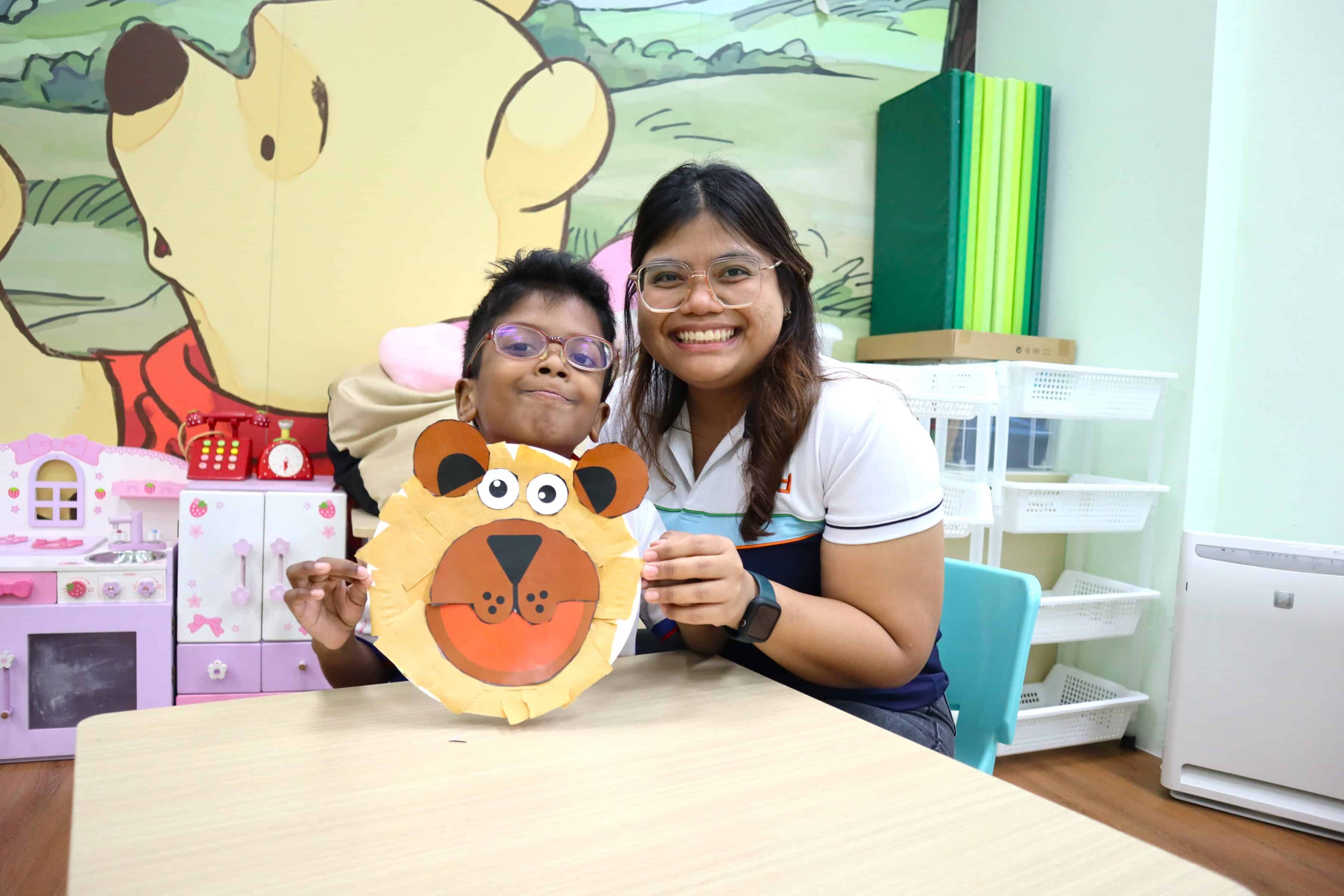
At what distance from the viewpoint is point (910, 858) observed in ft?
1.73

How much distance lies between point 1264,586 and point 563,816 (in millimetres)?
2122

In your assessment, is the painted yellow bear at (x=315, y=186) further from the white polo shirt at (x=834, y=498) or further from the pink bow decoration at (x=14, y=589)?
the white polo shirt at (x=834, y=498)

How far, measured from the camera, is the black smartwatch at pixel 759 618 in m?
0.85

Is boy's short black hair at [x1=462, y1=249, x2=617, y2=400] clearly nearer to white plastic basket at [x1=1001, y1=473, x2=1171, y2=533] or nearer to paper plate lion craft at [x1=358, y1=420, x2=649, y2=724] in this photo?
paper plate lion craft at [x1=358, y1=420, x2=649, y2=724]

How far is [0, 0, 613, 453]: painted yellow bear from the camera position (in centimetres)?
234

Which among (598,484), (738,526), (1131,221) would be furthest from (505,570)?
(1131,221)

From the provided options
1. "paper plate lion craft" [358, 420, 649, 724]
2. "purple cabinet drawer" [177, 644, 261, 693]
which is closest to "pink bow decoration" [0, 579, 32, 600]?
"purple cabinet drawer" [177, 644, 261, 693]

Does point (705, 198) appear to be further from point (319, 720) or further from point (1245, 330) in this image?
point (1245, 330)

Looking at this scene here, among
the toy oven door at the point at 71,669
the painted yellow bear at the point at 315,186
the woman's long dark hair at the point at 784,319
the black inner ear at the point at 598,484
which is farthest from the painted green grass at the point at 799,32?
the black inner ear at the point at 598,484

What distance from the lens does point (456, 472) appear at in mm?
769

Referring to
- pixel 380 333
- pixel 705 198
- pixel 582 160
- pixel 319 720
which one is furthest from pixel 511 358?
pixel 582 160

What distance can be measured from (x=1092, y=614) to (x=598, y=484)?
214cm

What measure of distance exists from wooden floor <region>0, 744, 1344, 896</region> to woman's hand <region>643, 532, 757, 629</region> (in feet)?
4.16

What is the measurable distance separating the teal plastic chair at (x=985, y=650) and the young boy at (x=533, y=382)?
1.61 feet
